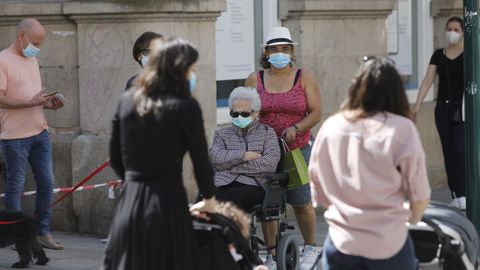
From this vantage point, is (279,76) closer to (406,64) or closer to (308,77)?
(308,77)

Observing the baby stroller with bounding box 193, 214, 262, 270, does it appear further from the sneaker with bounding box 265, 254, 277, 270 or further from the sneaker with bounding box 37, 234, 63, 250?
the sneaker with bounding box 37, 234, 63, 250

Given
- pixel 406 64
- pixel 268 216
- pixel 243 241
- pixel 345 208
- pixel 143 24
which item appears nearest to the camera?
pixel 345 208

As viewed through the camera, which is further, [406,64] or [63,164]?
[406,64]

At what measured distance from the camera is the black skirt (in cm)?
550

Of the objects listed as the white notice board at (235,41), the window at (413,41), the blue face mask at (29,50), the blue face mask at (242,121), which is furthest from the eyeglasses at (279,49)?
the window at (413,41)

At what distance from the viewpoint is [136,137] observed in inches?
216

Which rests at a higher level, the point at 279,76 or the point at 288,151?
the point at 279,76

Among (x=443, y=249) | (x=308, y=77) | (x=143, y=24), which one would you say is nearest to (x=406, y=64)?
(x=143, y=24)

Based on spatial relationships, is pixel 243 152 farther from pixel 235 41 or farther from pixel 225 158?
pixel 235 41

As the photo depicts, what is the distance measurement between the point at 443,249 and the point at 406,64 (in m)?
8.79

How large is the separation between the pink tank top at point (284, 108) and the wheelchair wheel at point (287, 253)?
0.67 metres

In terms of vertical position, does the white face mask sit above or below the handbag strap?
above

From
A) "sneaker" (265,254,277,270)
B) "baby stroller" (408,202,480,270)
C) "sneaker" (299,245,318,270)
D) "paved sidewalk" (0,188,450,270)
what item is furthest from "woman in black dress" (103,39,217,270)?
"paved sidewalk" (0,188,450,270)

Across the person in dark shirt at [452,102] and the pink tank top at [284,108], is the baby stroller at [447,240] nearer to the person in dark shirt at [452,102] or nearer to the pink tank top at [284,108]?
the pink tank top at [284,108]
